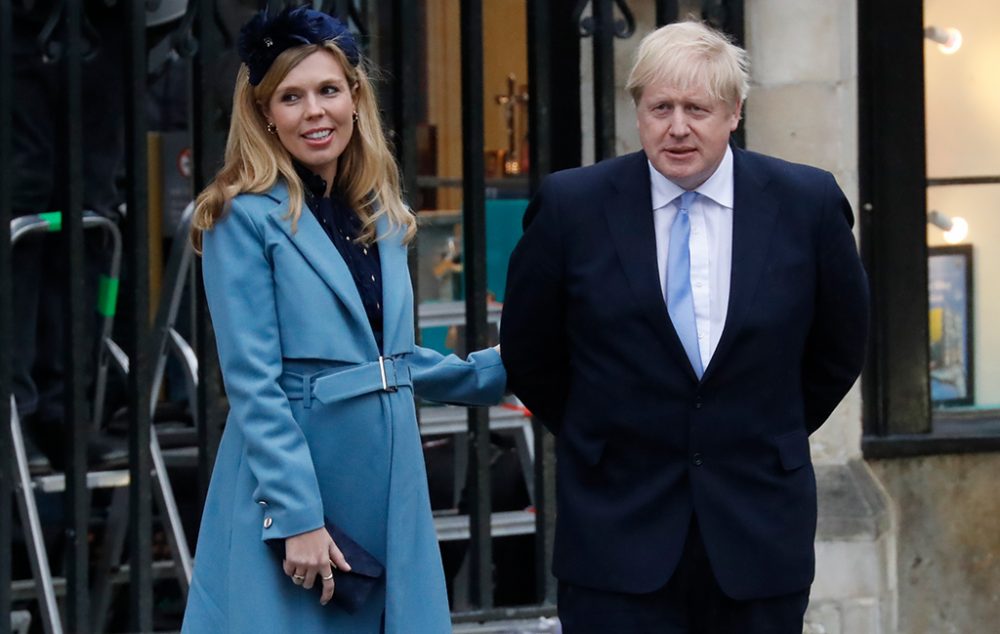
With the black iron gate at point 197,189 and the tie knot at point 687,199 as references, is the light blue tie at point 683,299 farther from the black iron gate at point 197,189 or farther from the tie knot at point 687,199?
the black iron gate at point 197,189

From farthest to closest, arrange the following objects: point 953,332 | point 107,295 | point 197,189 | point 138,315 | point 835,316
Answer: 1. point 953,332
2. point 107,295
3. point 197,189
4. point 138,315
5. point 835,316

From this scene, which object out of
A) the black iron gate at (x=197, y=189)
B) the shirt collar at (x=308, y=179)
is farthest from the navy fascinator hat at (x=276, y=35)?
the black iron gate at (x=197, y=189)

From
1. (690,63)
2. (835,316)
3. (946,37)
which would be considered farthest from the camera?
(946,37)

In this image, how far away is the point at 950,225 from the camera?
6223mm

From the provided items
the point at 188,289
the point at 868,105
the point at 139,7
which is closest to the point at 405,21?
the point at 139,7

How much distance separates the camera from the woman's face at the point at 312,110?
11.5 feet

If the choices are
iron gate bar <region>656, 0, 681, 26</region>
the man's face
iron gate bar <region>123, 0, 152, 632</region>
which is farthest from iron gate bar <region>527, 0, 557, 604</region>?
the man's face

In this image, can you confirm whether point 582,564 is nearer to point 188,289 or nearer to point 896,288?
point 896,288

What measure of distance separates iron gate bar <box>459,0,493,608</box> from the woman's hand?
1.68m

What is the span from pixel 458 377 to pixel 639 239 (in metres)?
0.57

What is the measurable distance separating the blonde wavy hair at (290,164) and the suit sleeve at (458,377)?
279 millimetres

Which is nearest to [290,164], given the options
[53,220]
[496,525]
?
[53,220]

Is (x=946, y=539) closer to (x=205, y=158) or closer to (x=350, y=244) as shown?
(x=205, y=158)

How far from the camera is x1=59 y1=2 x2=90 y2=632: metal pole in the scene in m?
4.80
